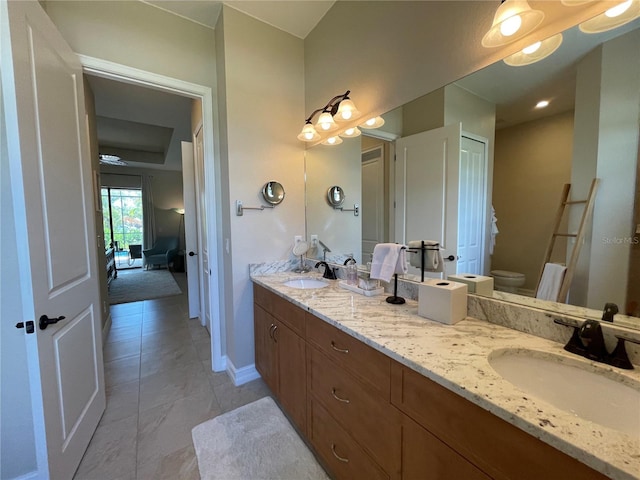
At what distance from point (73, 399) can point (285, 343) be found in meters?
1.18

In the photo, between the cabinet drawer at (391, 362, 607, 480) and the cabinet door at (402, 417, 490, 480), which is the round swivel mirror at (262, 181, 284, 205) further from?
the cabinet door at (402, 417, 490, 480)

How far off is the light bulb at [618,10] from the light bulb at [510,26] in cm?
25

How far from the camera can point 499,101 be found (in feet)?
3.94

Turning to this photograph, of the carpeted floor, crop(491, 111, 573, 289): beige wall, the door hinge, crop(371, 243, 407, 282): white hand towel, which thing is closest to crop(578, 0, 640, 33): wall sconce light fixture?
crop(491, 111, 573, 289): beige wall

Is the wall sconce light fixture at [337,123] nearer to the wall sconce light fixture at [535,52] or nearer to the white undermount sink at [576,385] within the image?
the wall sconce light fixture at [535,52]

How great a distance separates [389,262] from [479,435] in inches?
33.0

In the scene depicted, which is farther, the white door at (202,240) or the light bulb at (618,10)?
the white door at (202,240)

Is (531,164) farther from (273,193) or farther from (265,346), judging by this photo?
(265,346)

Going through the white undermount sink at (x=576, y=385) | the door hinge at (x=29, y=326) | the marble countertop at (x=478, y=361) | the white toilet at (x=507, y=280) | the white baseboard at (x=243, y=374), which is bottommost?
the white baseboard at (x=243, y=374)

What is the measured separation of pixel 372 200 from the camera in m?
1.91

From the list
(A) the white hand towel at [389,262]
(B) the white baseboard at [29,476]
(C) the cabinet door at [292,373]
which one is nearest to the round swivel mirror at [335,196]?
A: (A) the white hand towel at [389,262]

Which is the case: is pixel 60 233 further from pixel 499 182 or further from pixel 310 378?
pixel 499 182

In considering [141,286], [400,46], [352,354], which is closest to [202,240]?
[352,354]

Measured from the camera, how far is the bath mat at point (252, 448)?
1402 millimetres
